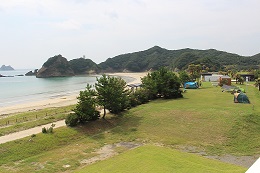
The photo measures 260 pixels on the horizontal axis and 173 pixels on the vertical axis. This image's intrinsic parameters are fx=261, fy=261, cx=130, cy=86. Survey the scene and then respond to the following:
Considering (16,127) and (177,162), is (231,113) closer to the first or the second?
(177,162)

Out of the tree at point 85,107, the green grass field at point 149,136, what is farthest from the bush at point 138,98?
the tree at point 85,107

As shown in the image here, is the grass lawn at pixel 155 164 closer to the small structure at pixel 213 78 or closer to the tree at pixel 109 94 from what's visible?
the tree at pixel 109 94

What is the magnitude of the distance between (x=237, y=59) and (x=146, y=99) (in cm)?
16435

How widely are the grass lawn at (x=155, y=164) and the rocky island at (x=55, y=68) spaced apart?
177 meters

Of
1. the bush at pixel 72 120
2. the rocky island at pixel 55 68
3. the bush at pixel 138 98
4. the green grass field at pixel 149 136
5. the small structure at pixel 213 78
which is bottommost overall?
the green grass field at pixel 149 136

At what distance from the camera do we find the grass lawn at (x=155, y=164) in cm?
1514

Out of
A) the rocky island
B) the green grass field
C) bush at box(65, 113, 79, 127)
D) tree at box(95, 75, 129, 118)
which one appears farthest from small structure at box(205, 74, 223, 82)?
the rocky island

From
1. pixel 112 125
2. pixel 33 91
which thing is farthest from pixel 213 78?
pixel 33 91

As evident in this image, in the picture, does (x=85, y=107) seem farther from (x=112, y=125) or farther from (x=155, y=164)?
(x=155, y=164)

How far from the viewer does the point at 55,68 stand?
189750mm

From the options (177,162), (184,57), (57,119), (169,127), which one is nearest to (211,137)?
(169,127)

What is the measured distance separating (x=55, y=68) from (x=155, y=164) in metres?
183

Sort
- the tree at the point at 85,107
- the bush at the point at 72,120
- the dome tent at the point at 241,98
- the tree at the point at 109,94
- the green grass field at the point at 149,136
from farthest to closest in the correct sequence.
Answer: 1. the dome tent at the point at 241,98
2. the tree at the point at 109,94
3. the tree at the point at 85,107
4. the bush at the point at 72,120
5. the green grass field at the point at 149,136

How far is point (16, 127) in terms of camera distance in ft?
97.0
